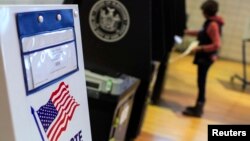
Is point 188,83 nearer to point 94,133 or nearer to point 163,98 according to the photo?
point 163,98

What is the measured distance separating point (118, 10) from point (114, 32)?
0.13 metres

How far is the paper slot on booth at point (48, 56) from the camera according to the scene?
39.0 inches

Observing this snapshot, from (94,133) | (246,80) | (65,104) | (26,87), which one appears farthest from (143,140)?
(246,80)

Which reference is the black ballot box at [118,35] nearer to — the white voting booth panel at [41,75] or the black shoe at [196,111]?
the white voting booth panel at [41,75]

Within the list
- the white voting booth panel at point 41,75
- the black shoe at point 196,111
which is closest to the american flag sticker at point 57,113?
the white voting booth panel at point 41,75

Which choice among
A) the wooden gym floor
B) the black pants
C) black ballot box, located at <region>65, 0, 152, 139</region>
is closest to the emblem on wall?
black ballot box, located at <region>65, 0, 152, 139</region>

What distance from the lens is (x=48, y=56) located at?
108 cm

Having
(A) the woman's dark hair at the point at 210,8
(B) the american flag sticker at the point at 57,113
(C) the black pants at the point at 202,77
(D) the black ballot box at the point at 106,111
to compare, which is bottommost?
A: (C) the black pants at the point at 202,77

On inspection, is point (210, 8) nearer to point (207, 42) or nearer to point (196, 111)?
point (207, 42)

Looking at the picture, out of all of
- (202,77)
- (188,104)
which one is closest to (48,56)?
(202,77)

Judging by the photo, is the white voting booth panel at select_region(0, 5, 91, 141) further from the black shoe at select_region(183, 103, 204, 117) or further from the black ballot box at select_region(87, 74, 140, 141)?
the black shoe at select_region(183, 103, 204, 117)

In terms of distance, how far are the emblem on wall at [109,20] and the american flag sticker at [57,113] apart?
93 cm

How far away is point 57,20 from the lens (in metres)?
1.15

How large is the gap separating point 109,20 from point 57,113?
3.47 feet
